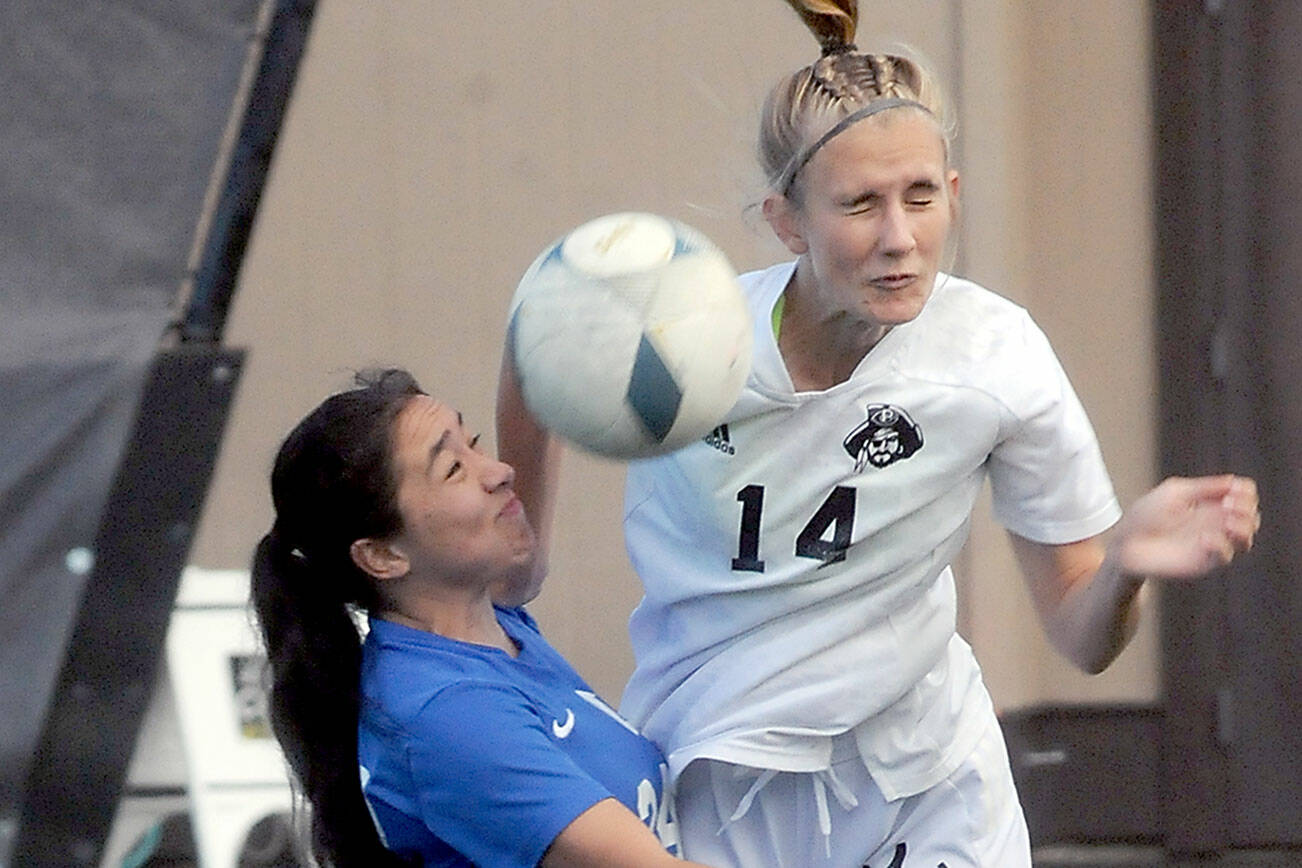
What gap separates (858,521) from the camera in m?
2.37

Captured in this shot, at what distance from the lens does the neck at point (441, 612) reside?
2.31m

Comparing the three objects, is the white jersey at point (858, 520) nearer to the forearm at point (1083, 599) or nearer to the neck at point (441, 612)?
the forearm at point (1083, 599)

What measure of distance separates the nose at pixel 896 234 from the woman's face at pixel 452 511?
Result: 1.67 ft

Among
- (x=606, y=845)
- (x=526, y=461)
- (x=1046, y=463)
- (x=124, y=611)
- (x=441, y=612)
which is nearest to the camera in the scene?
(x=606, y=845)

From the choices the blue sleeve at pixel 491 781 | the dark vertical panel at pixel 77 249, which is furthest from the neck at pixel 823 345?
the dark vertical panel at pixel 77 249

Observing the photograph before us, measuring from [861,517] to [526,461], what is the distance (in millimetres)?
452

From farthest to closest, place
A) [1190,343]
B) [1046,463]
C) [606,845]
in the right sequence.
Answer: [1190,343] < [1046,463] < [606,845]

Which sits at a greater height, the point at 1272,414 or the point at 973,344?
the point at 973,344

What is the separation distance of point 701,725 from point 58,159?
197 cm

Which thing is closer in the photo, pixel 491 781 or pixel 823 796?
pixel 491 781

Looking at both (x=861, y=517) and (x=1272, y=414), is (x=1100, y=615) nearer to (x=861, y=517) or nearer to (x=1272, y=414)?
(x=861, y=517)

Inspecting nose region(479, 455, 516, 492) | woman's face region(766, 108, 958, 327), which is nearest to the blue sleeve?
nose region(479, 455, 516, 492)

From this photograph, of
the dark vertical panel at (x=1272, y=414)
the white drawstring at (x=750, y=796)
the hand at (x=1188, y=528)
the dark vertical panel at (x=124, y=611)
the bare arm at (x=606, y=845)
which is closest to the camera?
the bare arm at (x=606, y=845)

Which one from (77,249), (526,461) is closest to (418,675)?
(526,461)
